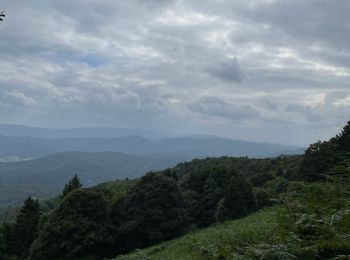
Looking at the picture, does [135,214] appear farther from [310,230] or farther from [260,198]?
[310,230]

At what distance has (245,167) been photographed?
92.8 m

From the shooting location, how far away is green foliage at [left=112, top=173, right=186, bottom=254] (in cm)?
5891

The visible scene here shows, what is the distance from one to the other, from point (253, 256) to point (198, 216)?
60348 millimetres

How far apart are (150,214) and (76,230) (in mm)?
10160

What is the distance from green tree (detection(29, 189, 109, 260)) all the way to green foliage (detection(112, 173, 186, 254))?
323cm

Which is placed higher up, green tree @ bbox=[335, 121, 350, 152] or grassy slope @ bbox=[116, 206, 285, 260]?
green tree @ bbox=[335, 121, 350, 152]

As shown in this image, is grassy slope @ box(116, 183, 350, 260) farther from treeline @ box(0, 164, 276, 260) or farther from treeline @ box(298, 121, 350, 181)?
treeline @ box(0, 164, 276, 260)

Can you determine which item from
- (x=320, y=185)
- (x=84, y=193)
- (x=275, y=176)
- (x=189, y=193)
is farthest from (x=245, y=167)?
Answer: (x=320, y=185)

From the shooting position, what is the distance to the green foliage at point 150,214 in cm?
5891

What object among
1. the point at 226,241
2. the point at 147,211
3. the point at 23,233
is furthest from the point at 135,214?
the point at 226,241

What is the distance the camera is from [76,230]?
54312mm

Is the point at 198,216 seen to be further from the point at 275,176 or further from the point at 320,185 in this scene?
the point at 320,185

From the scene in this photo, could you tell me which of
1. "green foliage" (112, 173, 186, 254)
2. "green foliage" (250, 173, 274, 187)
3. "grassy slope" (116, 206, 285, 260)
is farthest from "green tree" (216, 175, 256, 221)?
"grassy slope" (116, 206, 285, 260)

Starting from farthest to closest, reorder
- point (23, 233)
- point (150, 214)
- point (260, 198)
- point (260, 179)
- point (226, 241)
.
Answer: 1. point (260, 179)
2. point (23, 233)
3. point (260, 198)
4. point (150, 214)
5. point (226, 241)
